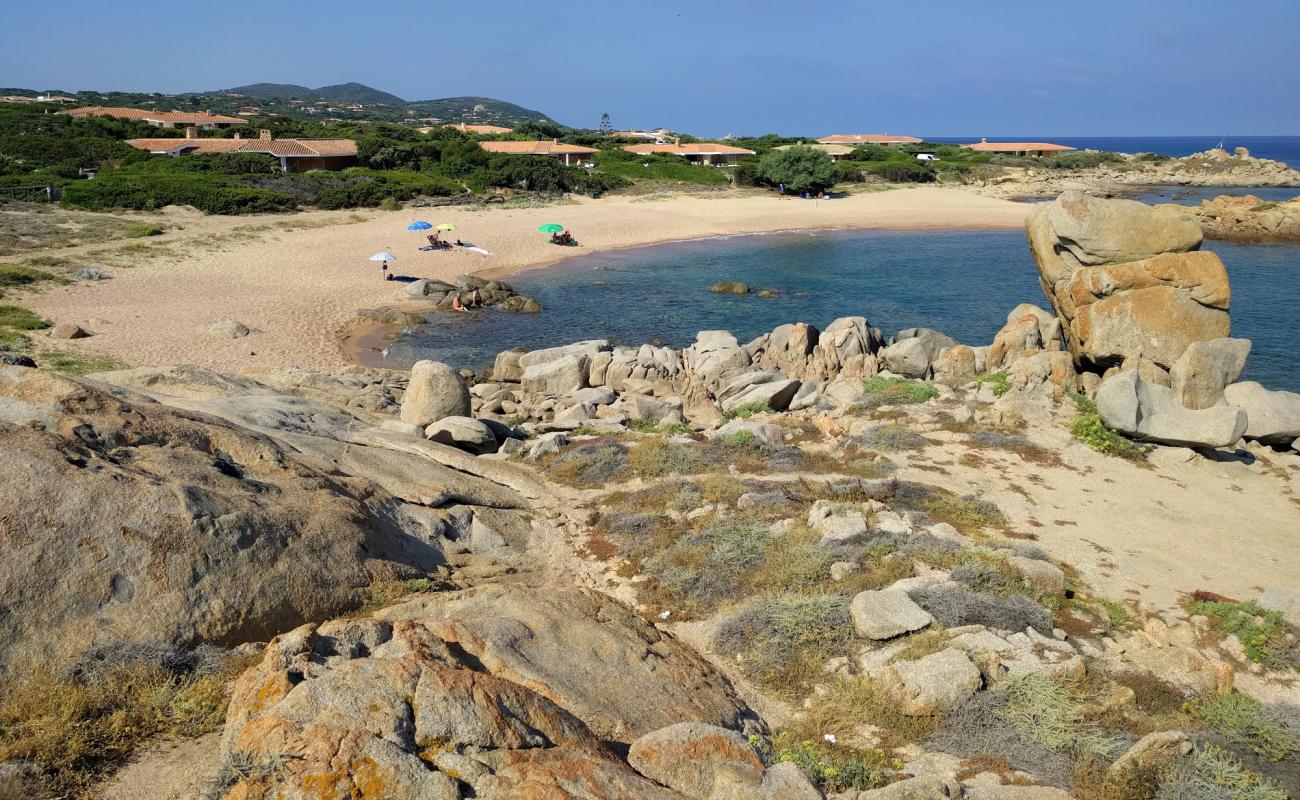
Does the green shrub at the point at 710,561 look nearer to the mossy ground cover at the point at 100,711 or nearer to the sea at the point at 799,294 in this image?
the mossy ground cover at the point at 100,711

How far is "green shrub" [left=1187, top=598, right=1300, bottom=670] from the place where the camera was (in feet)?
31.4

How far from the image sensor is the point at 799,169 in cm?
7894

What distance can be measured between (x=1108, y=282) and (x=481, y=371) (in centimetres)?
1918

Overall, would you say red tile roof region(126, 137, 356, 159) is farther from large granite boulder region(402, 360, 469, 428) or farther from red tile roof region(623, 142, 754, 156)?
large granite boulder region(402, 360, 469, 428)

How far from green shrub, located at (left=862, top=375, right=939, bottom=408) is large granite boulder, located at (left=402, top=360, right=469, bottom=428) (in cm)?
986

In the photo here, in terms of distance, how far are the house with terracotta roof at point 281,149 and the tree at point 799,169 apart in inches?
1526

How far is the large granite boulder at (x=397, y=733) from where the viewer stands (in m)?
5.12

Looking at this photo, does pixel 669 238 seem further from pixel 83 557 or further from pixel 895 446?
pixel 83 557

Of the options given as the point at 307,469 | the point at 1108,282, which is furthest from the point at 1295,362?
the point at 307,469

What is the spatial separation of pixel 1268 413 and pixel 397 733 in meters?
19.6

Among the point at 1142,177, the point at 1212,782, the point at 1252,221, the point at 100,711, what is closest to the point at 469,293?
the point at 100,711

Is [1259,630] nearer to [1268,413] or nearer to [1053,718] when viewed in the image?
[1053,718]

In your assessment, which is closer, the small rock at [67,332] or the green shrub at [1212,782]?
the green shrub at [1212,782]

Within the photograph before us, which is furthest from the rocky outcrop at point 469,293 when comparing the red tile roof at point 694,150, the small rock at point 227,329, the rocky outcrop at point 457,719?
the red tile roof at point 694,150
